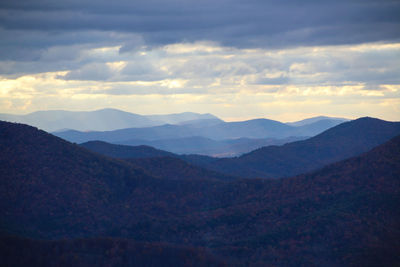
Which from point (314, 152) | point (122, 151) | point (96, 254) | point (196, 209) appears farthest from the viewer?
point (314, 152)

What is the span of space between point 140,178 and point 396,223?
3863 cm

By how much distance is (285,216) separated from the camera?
187 ft

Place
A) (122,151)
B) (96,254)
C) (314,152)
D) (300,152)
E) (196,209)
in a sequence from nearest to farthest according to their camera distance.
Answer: (96,254)
(196,209)
(122,151)
(314,152)
(300,152)

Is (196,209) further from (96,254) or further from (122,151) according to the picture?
(122,151)

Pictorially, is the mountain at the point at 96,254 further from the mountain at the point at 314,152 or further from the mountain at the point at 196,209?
the mountain at the point at 314,152

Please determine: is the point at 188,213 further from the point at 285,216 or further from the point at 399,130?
the point at 399,130

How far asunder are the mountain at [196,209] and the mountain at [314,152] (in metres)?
42.7

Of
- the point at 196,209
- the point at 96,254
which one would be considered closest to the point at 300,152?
the point at 196,209

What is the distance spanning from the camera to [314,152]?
5157 inches

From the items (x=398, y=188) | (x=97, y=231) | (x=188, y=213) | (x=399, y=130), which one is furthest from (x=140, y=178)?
(x=399, y=130)

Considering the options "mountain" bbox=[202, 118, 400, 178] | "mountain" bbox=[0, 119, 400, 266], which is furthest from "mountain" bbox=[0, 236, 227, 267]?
"mountain" bbox=[202, 118, 400, 178]

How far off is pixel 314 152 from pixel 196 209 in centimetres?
7065

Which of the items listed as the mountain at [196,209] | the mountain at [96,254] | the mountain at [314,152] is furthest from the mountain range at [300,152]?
the mountain at [96,254]

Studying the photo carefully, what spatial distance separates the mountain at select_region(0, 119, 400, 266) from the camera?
1836 inches
